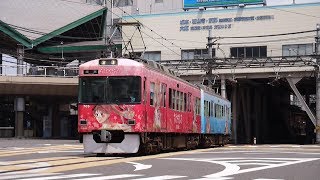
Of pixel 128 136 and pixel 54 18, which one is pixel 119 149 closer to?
pixel 128 136

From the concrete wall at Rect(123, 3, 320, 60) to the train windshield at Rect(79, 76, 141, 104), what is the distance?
130 feet

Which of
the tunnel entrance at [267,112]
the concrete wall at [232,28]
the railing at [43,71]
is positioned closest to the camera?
the railing at [43,71]

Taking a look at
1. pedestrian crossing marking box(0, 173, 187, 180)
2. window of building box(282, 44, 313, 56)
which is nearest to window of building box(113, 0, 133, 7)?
window of building box(282, 44, 313, 56)

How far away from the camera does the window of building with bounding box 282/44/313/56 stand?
5431 centimetres

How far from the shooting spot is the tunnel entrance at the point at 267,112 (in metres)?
54.9

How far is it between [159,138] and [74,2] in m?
48.6

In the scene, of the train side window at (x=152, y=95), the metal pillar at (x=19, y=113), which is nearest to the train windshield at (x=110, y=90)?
the train side window at (x=152, y=95)

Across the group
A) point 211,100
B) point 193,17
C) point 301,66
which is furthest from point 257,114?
point 211,100

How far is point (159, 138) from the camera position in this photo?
20.0 m

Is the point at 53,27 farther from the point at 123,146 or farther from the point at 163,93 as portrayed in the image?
the point at 123,146

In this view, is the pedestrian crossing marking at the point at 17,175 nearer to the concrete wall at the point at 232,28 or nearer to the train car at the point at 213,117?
the train car at the point at 213,117

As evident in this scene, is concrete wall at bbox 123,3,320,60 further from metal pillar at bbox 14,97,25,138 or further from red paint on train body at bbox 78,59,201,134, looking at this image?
red paint on train body at bbox 78,59,201,134

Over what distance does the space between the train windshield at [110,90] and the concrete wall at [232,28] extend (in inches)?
1557

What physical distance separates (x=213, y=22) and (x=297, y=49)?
31.3 feet
